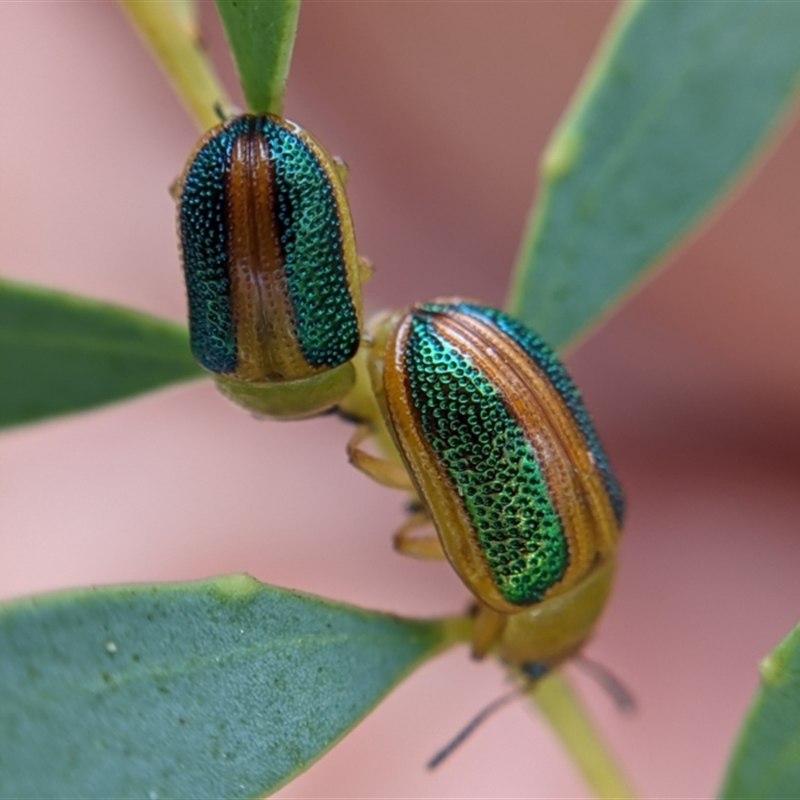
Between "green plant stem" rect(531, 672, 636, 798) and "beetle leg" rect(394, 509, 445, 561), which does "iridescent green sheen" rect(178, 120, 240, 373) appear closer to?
"beetle leg" rect(394, 509, 445, 561)

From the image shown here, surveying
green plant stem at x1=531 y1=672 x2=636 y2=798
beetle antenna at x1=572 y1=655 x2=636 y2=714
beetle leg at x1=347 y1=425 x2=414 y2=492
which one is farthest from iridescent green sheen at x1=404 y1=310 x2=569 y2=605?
beetle antenna at x1=572 y1=655 x2=636 y2=714

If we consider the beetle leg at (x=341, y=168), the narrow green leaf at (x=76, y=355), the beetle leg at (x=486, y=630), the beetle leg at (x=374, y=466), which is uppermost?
the beetle leg at (x=341, y=168)

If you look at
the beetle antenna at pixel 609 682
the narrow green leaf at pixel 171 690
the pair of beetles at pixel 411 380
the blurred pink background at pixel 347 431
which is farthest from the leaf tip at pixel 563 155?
the blurred pink background at pixel 347 431

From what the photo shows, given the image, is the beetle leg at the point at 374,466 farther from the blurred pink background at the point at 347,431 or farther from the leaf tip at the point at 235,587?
the blurred pink background at the point at 347,431

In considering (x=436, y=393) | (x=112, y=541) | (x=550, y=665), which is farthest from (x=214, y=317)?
(x=112, y=541)

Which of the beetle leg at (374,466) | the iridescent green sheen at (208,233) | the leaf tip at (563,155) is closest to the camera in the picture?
the iridescent green sheen at (208,233)

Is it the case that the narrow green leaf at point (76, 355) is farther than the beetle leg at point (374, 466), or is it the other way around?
the beetle leg at point (374, 466)

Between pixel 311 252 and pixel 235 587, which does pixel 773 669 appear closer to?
pixel 235 587

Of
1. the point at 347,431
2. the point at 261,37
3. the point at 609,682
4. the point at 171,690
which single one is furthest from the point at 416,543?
the point at 347,431
